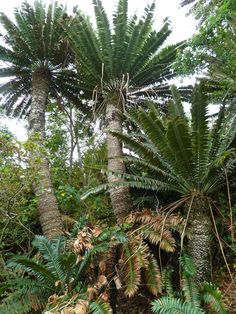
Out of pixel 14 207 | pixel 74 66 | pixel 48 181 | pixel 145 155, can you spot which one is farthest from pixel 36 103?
pixel 145 155

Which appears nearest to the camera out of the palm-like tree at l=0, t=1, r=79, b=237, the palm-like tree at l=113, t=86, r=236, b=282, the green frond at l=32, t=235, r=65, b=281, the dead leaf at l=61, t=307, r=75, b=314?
the dead leaf at l=61, t=307, r=75, b=314

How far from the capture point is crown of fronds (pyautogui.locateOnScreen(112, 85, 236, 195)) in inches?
202

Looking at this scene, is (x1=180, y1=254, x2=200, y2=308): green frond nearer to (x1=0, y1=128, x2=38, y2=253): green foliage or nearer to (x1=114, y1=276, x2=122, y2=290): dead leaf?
(x1=114, y1=276, x2=122, y2=290): dead leaf

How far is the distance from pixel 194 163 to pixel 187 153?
0.58 ft

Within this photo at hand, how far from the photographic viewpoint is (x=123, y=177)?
18.8 ft

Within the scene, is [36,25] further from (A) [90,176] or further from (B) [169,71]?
(A) [90,176]

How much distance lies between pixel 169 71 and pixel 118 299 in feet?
19.5

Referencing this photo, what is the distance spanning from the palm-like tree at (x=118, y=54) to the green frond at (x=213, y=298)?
4068mm

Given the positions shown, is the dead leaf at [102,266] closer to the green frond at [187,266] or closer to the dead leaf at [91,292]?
the dead leaf at [91,292]

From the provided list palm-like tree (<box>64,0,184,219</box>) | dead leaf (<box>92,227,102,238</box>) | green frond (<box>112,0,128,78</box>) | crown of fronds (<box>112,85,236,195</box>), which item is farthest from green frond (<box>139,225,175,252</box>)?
green frond (<box>112,0,128,78</box>)

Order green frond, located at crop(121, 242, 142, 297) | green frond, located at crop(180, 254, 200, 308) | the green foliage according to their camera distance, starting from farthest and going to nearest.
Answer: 1. the green foliage
2. green frond, located at crop(121, 242, 142, 297)
3. green frond, located at crop(180, 254, 200, 308)

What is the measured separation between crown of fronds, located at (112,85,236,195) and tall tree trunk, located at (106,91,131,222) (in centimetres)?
63

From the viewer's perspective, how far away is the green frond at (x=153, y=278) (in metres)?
4.64

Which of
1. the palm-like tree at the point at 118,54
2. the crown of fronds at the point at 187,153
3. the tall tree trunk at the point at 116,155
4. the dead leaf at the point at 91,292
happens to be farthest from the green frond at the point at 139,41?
the dead leaf at the point at 91,292
